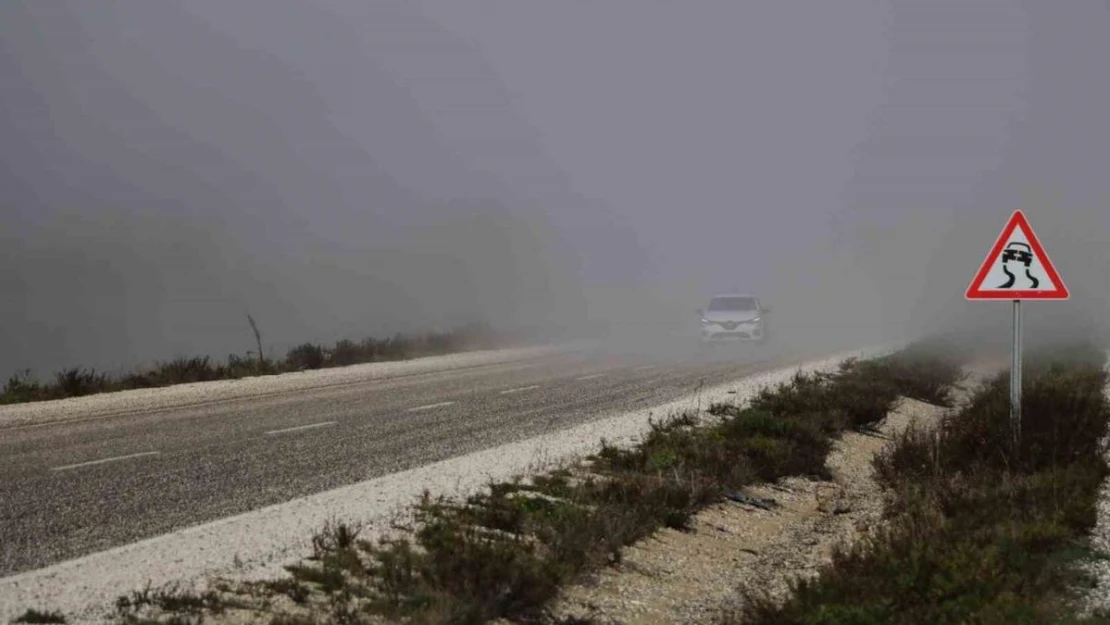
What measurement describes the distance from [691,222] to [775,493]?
136082mm

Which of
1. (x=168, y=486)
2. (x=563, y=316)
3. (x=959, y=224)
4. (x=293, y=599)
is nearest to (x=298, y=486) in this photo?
(x=168, y=486)

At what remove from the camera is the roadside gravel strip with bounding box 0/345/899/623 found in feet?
21.7

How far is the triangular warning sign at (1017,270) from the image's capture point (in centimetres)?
1120

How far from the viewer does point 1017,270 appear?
37.0 feet

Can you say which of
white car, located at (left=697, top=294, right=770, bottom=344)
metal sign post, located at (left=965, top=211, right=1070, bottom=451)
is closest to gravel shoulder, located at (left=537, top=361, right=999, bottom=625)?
metal sign post, located at (left=965, top=211, right=1070, bottom=451)

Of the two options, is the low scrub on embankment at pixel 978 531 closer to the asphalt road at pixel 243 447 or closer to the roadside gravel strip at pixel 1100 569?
the roadside gravel strip at pixel 1100 569

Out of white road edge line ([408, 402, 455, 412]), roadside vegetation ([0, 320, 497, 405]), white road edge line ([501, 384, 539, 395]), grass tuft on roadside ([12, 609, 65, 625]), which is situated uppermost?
roadside vegetation ([0, 320, 497, 405])

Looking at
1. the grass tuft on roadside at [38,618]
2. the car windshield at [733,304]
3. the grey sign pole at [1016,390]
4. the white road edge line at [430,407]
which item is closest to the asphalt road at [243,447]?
the white road edge line at [430,407]

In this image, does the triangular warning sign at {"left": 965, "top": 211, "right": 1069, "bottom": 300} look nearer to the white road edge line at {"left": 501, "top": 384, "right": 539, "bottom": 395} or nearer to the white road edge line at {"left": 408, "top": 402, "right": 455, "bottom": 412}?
the white road edge line at {"left": 408, "top": 402, "right": 455, "bottom": 412}

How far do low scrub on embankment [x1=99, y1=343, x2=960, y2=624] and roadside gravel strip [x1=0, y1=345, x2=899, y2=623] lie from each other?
0.30m

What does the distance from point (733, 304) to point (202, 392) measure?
20.1 metres

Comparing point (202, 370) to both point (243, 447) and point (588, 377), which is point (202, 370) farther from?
point (243, 447)

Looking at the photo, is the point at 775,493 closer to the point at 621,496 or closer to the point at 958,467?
the point at 958,467

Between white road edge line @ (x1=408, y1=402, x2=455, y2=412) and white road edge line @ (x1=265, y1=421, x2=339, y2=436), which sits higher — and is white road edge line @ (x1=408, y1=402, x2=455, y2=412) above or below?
above
